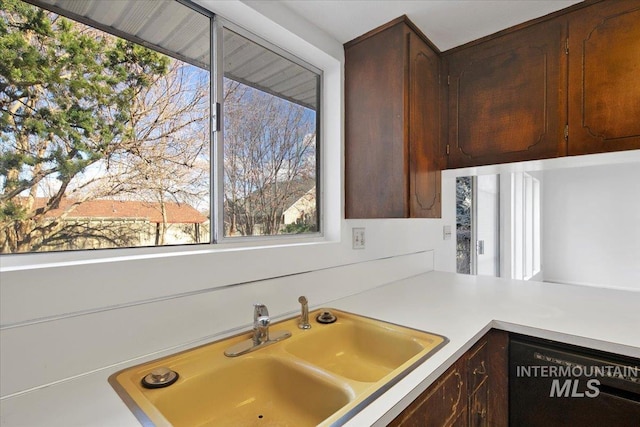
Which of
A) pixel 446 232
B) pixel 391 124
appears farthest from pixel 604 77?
pixel 446 232

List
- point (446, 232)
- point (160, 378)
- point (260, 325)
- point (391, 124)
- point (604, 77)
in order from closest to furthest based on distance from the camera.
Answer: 1. point (160, 378)
2. point (260, 325)
3. point (604, 77)
4. point (391, 124)
5. point (446, 232)

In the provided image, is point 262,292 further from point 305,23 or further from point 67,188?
point 305,23

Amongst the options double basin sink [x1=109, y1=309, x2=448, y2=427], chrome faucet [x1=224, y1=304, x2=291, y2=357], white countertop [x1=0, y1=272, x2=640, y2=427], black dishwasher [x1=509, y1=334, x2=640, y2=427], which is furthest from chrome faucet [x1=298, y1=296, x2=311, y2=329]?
black dishwasher [x1=509, y1=334, x2=640, y2=427]

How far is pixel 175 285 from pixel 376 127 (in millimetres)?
1102

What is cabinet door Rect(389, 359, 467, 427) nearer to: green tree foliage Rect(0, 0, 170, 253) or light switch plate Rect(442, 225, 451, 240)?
green tree foliage Rect(0, 0, 170, 253)

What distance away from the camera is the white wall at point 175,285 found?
75 centimetres

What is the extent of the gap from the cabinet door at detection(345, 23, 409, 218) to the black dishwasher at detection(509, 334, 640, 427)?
0.70 metres

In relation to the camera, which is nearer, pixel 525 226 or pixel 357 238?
pixel 357 238

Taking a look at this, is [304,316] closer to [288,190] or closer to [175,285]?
[175,285]

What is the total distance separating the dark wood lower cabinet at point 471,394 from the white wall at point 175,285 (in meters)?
0.63

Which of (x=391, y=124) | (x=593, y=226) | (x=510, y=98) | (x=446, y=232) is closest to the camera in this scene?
(x=391, y=124)

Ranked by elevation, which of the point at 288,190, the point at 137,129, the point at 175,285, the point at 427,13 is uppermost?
the point at 427,13

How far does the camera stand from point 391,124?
4.79 ft

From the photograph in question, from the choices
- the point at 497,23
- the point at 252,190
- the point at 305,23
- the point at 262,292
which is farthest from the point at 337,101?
the point at 262,292
